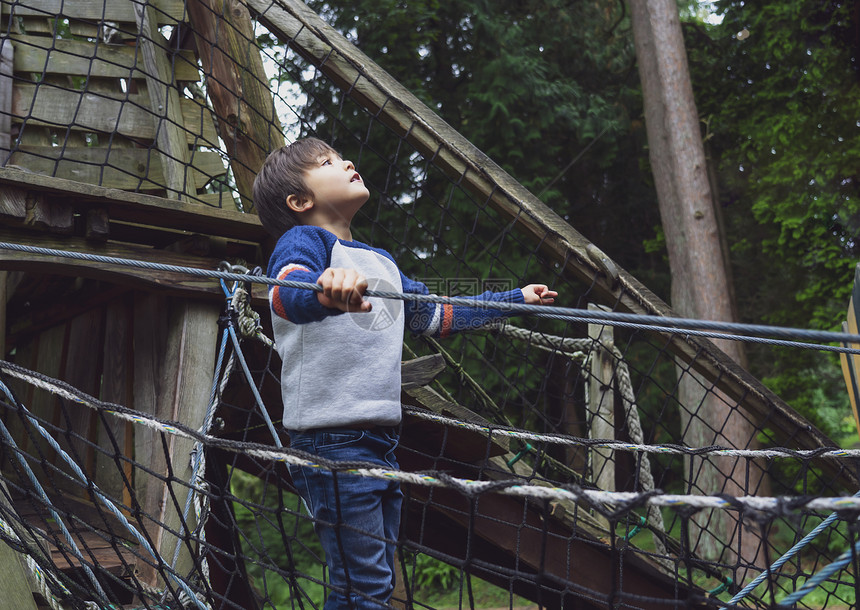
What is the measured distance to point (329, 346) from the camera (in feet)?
5.27

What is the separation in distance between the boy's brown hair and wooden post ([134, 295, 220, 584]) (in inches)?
20.2

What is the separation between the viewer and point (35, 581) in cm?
167

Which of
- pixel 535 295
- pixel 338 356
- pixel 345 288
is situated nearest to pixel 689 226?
pixel 535 295

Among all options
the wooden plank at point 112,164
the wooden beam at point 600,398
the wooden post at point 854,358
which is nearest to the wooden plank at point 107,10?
the wooden plank at point 112,164

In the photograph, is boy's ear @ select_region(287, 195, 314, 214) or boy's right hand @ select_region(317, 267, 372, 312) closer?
boy's right hand @ select_region(317, 267, 372, 312)

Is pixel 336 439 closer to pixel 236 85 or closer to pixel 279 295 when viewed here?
pixel 279 295

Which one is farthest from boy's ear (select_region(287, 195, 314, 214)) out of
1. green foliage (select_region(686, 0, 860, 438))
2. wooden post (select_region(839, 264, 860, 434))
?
green foliage (select_region(686, 0, 860, 438))

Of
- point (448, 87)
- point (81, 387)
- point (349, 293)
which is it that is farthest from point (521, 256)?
point (349, 293)

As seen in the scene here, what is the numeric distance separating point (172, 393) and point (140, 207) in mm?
514

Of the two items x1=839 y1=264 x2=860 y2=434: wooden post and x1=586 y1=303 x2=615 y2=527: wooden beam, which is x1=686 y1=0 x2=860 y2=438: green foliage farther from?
x1=839 y1=264 x2=860 y2=434: wooden post

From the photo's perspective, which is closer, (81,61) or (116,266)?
(116,266)

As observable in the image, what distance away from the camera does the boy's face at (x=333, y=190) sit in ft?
5.80

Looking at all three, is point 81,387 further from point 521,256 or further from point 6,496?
point 521,256

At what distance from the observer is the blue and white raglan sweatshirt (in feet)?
5.10
